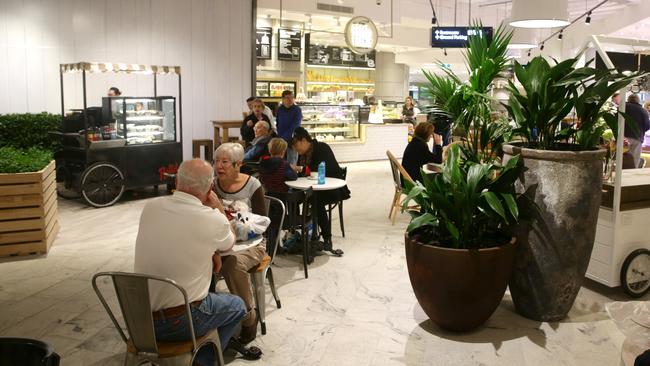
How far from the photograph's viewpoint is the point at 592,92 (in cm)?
372

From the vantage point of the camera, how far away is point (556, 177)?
3.71 meters

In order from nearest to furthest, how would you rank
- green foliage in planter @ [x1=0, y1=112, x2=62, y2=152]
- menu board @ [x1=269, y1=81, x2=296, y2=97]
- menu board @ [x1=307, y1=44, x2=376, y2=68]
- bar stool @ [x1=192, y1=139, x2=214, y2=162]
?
1. green foliage in planter @ [x1=0, y1=112, x2=62, y2=152]
2. bar stool @ [x1=192, y1=139, x2=214, y2=162]
3. menu board @ [x1=269, y1=81, x2=296, y2=97]
4. menu board @ [x1=307, y1=44, x2=376, y2=68]

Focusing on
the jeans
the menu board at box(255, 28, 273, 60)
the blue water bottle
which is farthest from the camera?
the menu board at box(255, 28, 273, 60)

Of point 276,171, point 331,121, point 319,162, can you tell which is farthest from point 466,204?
point 331,121

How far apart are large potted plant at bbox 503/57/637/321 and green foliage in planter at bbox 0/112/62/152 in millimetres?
6792

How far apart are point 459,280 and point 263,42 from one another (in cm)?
1021

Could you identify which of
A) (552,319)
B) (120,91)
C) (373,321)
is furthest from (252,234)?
(120,91)

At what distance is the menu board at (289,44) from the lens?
13.3 metres

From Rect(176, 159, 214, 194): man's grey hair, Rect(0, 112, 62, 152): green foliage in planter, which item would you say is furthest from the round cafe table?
Rect(0, 112, 62, 152): green foliage in planter

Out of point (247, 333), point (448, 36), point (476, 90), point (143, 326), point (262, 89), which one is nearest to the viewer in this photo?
point (143, 326)

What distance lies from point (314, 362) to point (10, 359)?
1.82 meters

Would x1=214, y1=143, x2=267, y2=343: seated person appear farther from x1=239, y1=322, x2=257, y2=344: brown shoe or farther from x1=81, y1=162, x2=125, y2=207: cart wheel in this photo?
x1=81, y1=162, x2=125, y2=207: cart wheel

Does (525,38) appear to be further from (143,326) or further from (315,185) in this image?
(143,326)

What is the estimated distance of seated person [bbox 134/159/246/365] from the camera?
2615 millimetres
